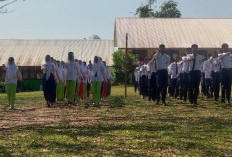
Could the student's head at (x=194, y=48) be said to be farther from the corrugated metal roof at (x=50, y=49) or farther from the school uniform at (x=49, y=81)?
the corrugated metal roof at (x=50, y=49)

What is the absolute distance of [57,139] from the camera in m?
7.19

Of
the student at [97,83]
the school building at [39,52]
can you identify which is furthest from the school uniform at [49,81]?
the school building at [39,52]

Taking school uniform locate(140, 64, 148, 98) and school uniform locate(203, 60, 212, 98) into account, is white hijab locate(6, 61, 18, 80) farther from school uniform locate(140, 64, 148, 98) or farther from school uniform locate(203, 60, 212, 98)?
school uniform locate(203, 60, 212, 98)

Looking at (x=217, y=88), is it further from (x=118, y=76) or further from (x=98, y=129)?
(x=118, y=76)

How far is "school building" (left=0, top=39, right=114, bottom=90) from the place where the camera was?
4397 centimetres

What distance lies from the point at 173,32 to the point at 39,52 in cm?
1681

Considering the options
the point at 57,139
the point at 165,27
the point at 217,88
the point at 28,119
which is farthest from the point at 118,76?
the point at 57,139

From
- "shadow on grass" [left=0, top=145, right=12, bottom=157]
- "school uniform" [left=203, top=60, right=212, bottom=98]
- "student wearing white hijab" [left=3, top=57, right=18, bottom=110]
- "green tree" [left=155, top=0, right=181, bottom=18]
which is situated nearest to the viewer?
"shadow on grass" [left=0, top=145, right=12, bottom=157]

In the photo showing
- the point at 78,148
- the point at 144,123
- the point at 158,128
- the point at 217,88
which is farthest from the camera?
the point at 217,88

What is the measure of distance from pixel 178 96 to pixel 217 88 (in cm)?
279

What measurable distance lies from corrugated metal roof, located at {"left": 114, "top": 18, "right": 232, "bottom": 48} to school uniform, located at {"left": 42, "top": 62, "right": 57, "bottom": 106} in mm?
24643

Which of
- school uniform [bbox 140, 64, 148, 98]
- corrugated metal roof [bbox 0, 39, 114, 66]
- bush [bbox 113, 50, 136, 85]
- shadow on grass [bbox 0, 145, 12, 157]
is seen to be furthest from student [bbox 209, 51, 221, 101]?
corrugated metal roof [bbox 0, 39, 114, 66]

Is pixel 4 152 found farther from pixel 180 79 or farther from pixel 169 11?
pixel 169 11

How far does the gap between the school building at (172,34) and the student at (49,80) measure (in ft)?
80.5
